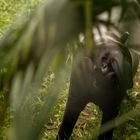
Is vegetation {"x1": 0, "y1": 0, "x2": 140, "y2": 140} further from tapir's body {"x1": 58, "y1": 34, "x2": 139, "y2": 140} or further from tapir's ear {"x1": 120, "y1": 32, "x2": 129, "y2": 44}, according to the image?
tapir's body {"x1": 58, "y1": 34, "x2": 139, "y2": 140}

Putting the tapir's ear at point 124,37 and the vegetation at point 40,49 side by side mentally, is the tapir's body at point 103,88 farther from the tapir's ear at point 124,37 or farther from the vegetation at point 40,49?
the vegetation at point 40,49

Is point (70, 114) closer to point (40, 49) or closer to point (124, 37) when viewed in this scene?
point (124, 37)

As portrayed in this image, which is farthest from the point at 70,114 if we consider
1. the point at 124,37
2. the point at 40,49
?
Result: the point at 40,49

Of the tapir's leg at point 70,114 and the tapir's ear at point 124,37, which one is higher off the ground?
the tapir's ear at point 124,37

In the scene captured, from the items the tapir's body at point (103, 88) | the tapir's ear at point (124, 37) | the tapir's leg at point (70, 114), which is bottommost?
the tapir's leg at point (70, 114)

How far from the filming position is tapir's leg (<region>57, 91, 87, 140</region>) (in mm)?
2365

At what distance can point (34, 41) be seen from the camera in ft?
1.79

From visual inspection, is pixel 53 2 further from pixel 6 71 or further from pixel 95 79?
pixel 95 79

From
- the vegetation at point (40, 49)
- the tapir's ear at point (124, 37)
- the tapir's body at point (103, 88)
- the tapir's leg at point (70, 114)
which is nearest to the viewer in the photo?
the vegetation at point (40, 49)

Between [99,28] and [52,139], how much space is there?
255cm

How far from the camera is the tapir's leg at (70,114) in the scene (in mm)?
2365

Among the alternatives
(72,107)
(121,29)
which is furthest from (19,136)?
(72,107)

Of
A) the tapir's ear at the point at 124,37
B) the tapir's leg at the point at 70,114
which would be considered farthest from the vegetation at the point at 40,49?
the tapir's leg at the point at 70,114

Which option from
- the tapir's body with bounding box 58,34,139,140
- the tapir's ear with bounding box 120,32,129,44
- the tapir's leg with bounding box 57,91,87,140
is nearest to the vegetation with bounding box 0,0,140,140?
the tapir's ear with bounding box 120,32,129,44
